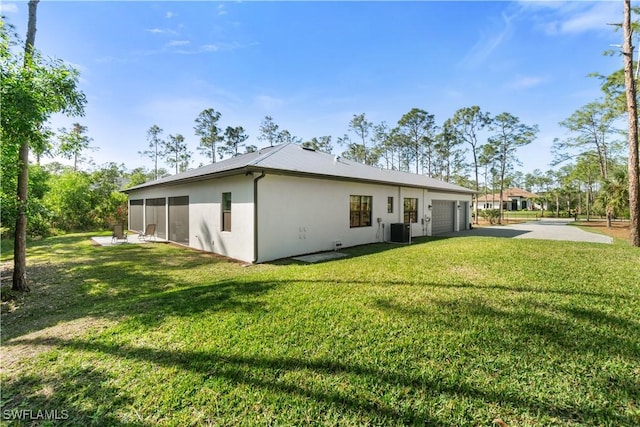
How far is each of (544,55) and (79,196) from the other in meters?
28.6

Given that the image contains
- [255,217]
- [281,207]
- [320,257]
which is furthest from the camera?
[320,257]

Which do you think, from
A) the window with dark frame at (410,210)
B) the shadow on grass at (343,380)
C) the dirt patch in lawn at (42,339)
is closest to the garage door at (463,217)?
the window with dark frame at (410,210)

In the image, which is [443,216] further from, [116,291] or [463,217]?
[116,291]

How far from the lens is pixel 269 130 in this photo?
35688 millimetres

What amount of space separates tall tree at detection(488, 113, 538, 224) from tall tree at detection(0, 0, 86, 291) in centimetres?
3287

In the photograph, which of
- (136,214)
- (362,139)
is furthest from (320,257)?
(362,139)

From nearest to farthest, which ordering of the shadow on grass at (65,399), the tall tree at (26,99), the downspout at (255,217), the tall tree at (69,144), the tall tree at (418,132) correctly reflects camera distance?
1. the shadow on grass at (65,399)
2. the tall tree at (26,99)
3. the tall tree at (69,144)
4. the downspout at (255,217)
5. the tall tree at (418,132)

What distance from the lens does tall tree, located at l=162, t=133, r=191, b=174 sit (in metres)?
41.1

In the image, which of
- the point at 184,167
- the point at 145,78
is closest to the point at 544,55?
the point at 145,78

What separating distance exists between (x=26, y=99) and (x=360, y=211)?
9.99 meters

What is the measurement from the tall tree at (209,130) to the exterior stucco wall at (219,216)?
26.3 m

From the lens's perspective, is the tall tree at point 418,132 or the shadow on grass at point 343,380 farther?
the tall tree at point 418,132

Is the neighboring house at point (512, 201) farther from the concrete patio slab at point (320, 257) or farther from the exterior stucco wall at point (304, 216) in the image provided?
the concrete patio slab at point (320, 257)

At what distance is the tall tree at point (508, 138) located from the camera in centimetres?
2842
